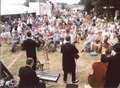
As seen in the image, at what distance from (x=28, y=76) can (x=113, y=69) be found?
2.53m

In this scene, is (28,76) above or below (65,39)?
below

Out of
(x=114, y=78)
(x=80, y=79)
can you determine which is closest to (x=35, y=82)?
(x=114, y=78)

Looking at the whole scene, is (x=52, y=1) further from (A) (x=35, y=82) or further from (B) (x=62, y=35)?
(A) (x=35, y=82)

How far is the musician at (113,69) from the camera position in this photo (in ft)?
35.6

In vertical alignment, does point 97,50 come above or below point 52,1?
below

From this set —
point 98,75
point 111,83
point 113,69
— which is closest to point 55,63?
point 98,75

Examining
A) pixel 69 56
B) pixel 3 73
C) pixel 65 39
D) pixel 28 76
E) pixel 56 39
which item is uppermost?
pixel 65 39

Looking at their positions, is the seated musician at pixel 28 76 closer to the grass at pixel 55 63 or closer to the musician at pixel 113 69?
the musician at pixel 113 69

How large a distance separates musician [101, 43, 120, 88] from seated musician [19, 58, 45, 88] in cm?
211

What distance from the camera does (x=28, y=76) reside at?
32.6 feet

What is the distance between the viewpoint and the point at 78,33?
27.7 meters

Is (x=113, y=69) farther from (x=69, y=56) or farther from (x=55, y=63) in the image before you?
(x=55, y=63)

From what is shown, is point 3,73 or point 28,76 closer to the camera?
point 28,76

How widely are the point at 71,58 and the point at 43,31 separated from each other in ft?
39.8
